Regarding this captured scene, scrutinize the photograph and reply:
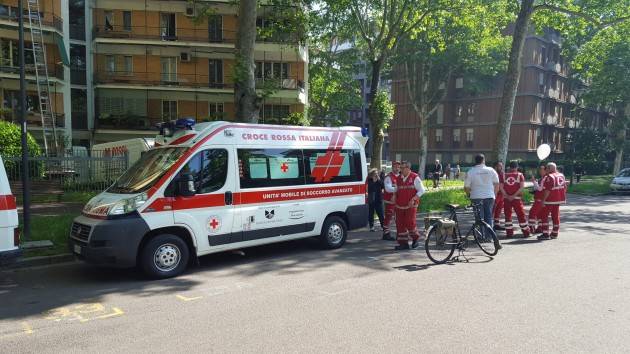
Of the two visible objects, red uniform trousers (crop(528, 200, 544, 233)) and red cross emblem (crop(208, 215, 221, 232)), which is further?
red uniform trousers (crop(528, 200, 544, 233))

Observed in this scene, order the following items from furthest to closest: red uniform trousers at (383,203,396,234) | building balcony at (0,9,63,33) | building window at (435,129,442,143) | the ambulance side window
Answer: building window at (435,129,442,143) < building balcony at (0,9,63,33) < red uniform trousers at (383,203,396,234) < the ambulance side window

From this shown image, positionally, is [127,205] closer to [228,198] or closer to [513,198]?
[228,198]

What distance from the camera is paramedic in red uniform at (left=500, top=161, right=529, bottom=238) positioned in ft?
35.7

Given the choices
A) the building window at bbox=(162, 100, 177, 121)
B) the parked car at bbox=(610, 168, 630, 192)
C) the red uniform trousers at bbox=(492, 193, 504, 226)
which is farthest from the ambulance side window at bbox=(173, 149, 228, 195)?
the building window at bbox=(162, 100, 177, 121)

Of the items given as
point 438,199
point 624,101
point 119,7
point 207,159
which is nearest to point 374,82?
point 438,199

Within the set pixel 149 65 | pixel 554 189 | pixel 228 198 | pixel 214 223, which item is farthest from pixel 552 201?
pixel 149 65

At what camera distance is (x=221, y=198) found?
24.7 feet

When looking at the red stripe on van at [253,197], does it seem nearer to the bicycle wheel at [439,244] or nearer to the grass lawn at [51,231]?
the bicycle wheel at [439,244]

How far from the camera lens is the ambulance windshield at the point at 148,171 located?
707 cm

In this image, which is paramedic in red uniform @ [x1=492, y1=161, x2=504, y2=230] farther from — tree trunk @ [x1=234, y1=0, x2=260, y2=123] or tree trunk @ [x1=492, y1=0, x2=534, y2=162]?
tree trunk @ [x1=492, y1=0, x2=534, y2=162]

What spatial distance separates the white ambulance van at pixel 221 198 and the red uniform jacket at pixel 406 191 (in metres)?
1.03

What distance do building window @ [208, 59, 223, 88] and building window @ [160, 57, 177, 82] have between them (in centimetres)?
236

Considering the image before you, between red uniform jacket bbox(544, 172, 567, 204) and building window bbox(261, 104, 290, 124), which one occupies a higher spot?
building window bbox(261, 104, 290, 124)

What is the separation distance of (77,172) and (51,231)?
164 inches
